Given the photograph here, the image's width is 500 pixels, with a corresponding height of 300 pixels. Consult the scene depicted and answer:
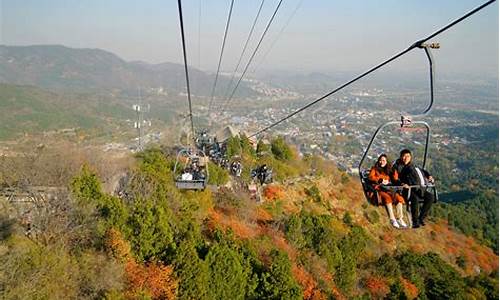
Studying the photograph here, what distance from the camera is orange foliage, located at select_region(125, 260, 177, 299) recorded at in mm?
12570

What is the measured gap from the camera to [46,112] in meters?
63.5

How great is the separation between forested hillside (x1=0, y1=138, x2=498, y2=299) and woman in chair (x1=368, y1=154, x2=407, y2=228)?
7.02 meters

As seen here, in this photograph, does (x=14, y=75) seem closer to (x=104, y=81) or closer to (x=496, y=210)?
(x=104, y=81)

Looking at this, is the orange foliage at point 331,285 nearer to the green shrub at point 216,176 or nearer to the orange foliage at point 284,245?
the orange foliage at point 284,245

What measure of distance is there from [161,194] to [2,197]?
6.25 m

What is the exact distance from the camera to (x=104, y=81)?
10812cm

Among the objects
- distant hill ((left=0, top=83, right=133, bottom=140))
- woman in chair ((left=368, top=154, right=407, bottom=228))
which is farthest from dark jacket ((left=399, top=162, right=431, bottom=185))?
distant hill ((left=0, top=83, right=133, bottom=140))

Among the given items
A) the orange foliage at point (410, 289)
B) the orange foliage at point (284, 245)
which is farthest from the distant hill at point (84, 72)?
the orange foliage at point (410, 289)

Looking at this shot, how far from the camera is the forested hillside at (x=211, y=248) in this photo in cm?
1208

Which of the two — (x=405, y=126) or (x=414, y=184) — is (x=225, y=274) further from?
(x=405, y=126)

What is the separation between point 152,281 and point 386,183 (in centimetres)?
848

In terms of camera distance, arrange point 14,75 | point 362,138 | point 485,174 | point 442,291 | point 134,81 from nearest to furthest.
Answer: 1. point 442,291
2. point 485,174
3. point 362,138
4. point 14,75
5. point 134,81

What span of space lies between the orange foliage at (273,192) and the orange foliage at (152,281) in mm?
17654

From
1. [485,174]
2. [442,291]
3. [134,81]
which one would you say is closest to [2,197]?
[442,291]
